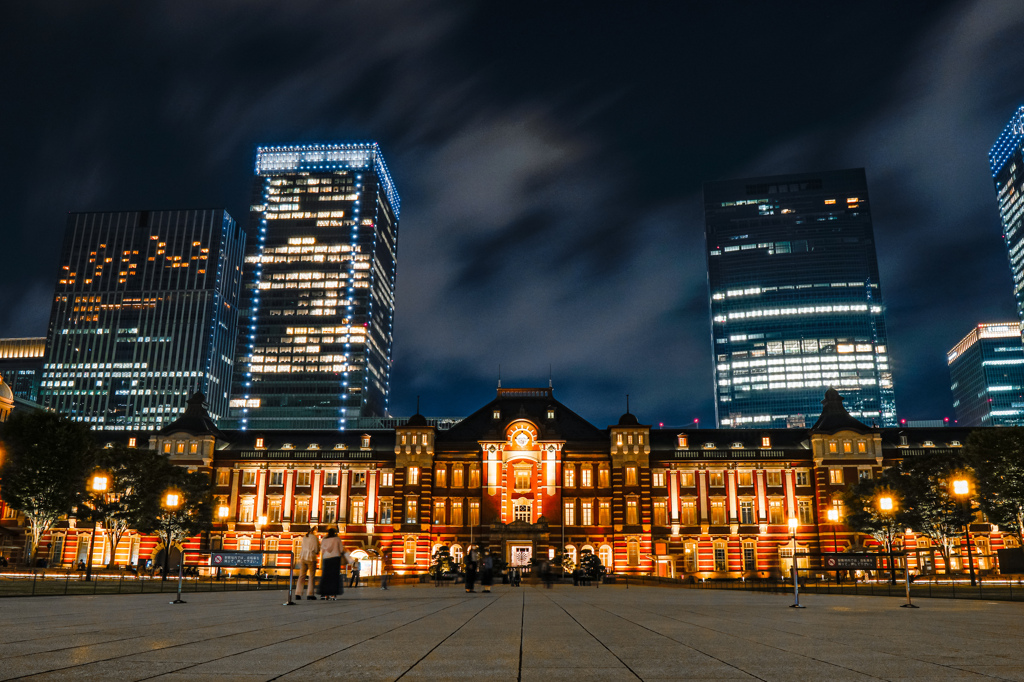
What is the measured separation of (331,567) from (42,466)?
4523 centimetres

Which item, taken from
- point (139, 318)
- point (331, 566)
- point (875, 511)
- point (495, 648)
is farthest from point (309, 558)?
point (139, 318)

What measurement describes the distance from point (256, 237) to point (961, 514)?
6801 inches

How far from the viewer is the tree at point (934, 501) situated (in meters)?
59.8

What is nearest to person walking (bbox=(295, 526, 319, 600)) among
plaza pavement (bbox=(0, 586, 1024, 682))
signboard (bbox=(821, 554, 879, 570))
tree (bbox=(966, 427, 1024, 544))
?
plaza pavement (bbox=(0, 586, 1024, 682))

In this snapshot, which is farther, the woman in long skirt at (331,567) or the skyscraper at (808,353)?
the skyscraper at (808,353)

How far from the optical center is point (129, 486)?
2440 inches

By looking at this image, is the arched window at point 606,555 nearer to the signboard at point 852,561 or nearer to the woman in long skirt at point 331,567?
the signboard at point 852,561

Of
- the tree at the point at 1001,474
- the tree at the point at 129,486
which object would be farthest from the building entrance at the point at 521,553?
the tree at the point at 1001,474

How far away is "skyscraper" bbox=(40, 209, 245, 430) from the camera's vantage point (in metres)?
178

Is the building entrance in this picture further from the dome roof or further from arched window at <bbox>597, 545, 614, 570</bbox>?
the dome roof

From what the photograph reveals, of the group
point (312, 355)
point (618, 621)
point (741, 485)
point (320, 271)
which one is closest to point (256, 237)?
point (320, 271)

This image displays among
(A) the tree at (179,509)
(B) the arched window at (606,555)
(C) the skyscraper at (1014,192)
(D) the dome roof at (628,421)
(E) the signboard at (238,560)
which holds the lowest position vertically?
(B) the arched window at (606,555)

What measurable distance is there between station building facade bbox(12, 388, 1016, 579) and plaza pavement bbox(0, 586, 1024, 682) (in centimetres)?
6242

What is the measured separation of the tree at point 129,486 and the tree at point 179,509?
0.53ft
